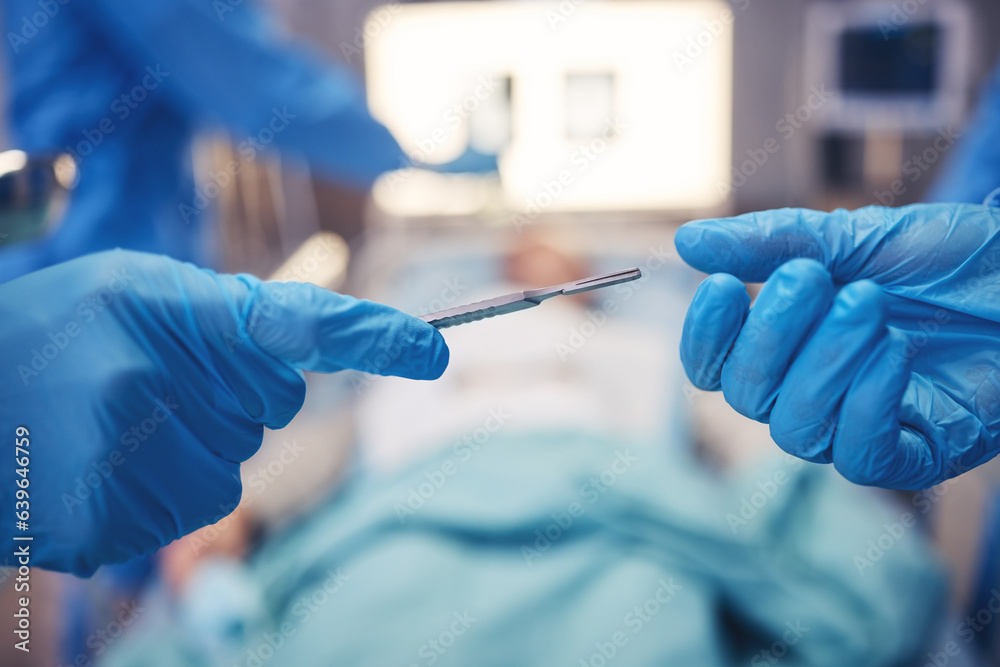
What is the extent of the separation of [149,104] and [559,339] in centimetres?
117

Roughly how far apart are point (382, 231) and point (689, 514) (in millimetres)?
2141

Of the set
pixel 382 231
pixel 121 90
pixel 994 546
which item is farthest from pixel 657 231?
pixel 121 90

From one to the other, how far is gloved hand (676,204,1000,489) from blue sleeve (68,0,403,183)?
0.99 metres

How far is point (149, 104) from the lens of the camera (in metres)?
1.37

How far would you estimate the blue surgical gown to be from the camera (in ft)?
3.95

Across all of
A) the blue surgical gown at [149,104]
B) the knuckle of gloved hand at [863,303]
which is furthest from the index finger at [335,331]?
the blue surgical gown at [149,104]

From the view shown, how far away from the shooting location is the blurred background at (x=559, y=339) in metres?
0.95

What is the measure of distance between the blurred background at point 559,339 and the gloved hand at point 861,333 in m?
0.42

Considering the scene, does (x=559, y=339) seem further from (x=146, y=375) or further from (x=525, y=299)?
(x=146, y=375)

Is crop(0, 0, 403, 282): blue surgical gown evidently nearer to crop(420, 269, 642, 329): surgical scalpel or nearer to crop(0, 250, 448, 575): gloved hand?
crop(0, 250, 448, 575): gloved hand

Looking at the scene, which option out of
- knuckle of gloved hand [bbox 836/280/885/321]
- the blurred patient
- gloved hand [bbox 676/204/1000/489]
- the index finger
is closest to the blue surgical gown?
the blurred patient

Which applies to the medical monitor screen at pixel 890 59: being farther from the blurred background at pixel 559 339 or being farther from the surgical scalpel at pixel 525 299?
the surgical scalpel at pixel 525 299

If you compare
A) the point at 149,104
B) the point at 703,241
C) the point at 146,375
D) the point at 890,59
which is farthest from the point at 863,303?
the point at 890,59

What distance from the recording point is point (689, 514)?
1.04m
